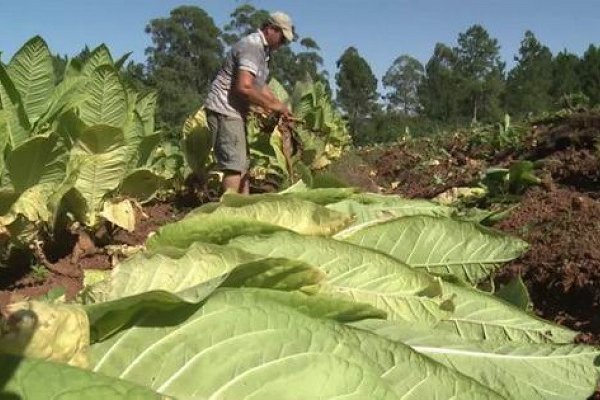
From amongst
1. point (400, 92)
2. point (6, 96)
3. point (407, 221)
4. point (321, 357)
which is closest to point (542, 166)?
point (6, 96)

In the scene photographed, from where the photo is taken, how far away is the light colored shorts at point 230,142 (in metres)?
7.32

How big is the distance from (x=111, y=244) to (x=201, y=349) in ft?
12.8

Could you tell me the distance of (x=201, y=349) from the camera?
1.23 m

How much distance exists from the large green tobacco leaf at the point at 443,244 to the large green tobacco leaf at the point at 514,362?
0.42 metres

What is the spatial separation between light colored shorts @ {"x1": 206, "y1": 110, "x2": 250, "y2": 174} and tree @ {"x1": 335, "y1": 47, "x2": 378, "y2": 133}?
58.9m

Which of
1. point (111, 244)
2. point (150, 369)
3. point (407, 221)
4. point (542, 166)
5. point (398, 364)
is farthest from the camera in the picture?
point (542, 166)

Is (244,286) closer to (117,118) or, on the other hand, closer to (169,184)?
(117,118)

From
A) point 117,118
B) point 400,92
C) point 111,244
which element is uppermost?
point 400,92

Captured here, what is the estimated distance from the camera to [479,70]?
74.4m

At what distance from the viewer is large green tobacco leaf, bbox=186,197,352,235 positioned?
1.91m

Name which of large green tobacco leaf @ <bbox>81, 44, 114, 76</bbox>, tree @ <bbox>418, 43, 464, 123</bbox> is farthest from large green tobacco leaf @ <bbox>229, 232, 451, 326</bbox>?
tree @ <bbox>418, 43, 464, 123</bbox>

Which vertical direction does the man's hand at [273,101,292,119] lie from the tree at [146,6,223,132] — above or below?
below

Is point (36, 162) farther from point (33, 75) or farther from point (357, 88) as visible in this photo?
point (357, 88)

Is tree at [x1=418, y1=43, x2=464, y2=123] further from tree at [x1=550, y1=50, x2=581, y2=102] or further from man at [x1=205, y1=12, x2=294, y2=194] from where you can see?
man at [x1=205, y1=12, x2=294, y2=194]
